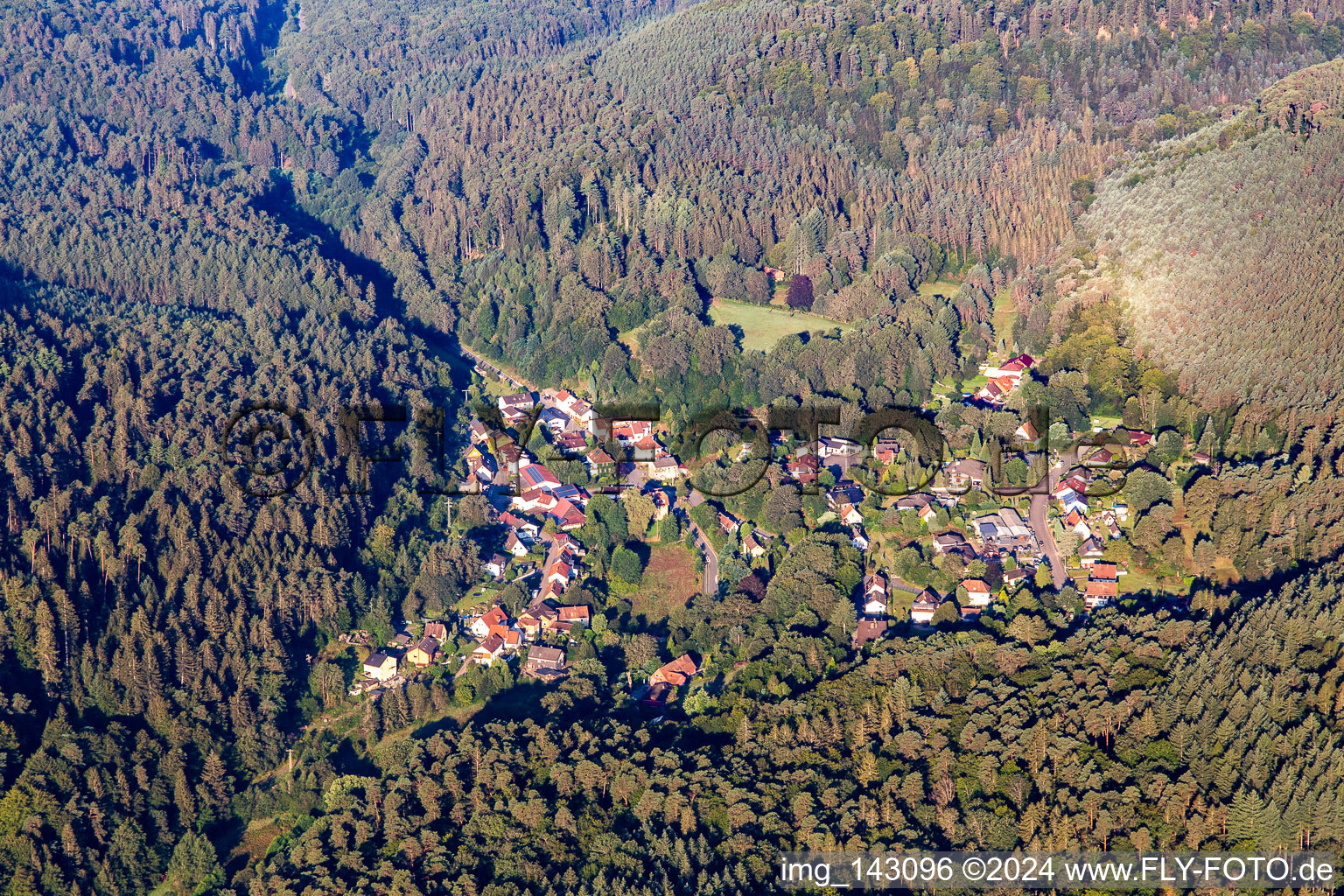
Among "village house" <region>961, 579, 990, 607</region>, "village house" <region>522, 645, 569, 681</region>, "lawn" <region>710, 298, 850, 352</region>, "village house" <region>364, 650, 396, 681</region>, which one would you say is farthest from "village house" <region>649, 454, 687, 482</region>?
"village house" <region>364, 650, 396, 681</region>

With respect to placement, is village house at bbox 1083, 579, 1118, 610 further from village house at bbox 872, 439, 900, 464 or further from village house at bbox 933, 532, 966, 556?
village house at bbox 872, 439, 900, 464

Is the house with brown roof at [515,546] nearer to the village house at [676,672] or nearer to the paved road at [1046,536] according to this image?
the village house at [676,672]

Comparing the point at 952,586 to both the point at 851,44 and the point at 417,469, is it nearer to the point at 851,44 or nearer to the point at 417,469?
the point at 417,469

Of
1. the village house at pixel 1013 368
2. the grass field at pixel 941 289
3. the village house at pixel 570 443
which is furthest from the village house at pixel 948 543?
the grass field at pixel 941 289

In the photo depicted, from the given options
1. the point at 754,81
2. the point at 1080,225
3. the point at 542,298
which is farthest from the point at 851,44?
the point at 542,298

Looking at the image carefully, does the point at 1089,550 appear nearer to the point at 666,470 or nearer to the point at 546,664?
the point at 666,470
